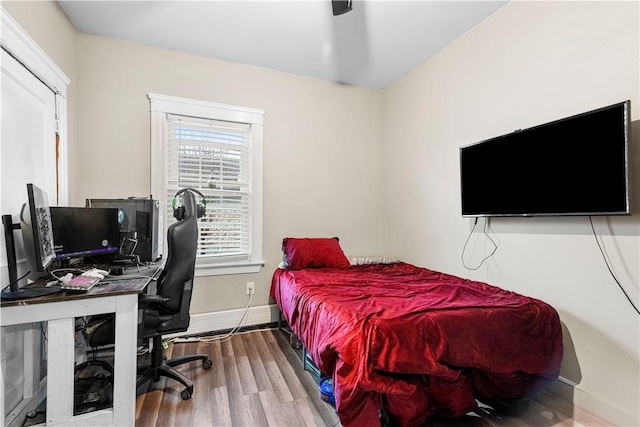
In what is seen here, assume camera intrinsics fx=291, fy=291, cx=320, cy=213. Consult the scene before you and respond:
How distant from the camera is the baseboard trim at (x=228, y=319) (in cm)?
279

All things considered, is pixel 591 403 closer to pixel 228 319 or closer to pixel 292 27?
pixel 228 319

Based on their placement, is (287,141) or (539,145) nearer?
(539,145)

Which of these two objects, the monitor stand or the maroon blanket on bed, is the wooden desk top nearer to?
the monitor stand

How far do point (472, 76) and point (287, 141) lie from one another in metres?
1.86

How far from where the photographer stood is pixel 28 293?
1.36 metres

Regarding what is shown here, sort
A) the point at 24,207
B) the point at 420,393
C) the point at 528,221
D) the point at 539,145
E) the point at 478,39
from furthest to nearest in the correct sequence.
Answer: the point at 478,39 < the point at 528,221 < the point at 539,145 < the point at 24,207 < the point at 420,393

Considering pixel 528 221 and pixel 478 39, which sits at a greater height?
pixel 478 39

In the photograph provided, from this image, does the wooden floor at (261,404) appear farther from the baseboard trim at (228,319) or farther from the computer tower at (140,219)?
the computer tower at (140,219)

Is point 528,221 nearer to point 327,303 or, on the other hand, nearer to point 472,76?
point 472,76

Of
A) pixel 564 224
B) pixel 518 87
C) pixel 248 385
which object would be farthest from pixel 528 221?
pixel 248 385

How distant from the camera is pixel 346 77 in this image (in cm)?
334

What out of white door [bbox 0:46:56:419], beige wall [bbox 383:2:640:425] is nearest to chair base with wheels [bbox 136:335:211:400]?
white door [bbox 0:46:56:419]

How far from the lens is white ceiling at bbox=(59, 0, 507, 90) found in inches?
87.7

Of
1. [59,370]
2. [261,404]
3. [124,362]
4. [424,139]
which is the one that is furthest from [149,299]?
[424,139]
